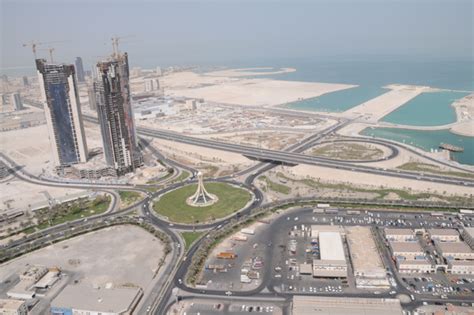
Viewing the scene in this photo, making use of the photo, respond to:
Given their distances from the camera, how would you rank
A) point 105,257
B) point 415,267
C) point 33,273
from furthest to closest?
point 105,257, point 33,273, point 415,267

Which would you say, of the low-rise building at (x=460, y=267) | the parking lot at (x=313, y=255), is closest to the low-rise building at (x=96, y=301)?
the parking lot at (x=313, y=255)

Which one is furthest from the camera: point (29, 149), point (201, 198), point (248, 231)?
point (29, 149)

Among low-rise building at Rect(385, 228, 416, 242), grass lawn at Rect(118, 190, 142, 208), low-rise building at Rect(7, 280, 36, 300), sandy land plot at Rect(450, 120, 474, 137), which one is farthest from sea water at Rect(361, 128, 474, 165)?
low-rise building at Rect(7, 280, 36, 300)

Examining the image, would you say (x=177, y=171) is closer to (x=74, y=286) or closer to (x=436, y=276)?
(x=74, y=286)

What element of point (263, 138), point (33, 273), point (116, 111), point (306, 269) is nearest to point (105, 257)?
point (33, 273)

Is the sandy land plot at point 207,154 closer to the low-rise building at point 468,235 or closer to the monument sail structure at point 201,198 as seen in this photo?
the monument sail structure at point 201,198

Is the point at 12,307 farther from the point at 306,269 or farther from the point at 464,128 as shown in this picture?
the point at 464,128

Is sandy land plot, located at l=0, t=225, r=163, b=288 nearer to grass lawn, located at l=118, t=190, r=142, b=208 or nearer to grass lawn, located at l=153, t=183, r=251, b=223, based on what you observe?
grass lawn, located at l=153, t=183, r=251, b=223
